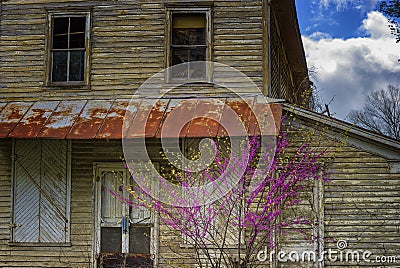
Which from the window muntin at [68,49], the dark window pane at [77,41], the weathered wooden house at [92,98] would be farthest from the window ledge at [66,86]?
the dark window pane at [77,41]

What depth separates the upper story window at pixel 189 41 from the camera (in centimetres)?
1373

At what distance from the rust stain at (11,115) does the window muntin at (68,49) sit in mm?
913

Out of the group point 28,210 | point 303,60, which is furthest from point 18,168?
point 303,60

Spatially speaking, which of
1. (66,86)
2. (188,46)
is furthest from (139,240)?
(188,46)

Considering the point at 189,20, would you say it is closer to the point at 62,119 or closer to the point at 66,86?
the point at 66,86

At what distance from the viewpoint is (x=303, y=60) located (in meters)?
19.8

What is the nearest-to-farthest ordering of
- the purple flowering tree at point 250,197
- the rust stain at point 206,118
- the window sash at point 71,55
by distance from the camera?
the purple flowering tree at point 250,197 → the rust stain at point 206,118 → the window sash at point 71,55

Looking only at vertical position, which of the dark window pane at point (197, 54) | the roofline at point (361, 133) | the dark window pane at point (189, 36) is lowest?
the roofline at point (361, 133)

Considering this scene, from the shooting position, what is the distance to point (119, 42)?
46.1 feet

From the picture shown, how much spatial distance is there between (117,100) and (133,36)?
1.45 metres

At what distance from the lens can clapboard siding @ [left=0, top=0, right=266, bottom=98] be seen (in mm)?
13656

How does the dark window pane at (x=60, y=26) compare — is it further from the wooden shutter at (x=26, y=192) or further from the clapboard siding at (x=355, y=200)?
the clapboard siding at (x=355, y=200)

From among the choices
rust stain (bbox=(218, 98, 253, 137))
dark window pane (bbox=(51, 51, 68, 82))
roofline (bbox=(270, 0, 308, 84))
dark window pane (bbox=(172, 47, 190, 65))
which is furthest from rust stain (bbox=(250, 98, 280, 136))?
dark window pane (bbox=(51, 51, 68, 82))

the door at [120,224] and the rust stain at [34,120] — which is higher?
the rust stain at [34,120]
